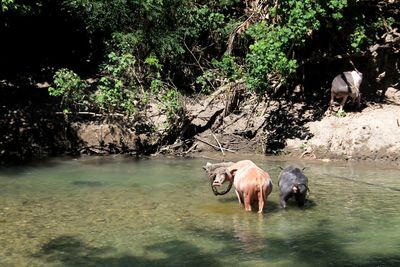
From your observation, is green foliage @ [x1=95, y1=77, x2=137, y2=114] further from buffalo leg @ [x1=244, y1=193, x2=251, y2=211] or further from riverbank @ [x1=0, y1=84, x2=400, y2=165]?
buffalo leg @ [x1=244, y1=193, x2=251, y2=211]

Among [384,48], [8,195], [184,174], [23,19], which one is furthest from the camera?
[23,19]

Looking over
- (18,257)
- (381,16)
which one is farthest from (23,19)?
(18,257)

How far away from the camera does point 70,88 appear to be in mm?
15258

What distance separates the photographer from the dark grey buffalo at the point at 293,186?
31.7 feet

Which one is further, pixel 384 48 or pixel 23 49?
pixel 23 49

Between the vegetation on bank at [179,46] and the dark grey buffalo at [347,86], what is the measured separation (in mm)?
747

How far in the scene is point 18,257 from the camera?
299 inches

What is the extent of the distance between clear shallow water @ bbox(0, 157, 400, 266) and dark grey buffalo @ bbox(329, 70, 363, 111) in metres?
2.57

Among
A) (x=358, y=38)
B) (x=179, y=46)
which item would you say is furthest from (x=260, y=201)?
(x=179, y=46)

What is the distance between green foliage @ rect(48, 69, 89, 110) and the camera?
49.6 feet

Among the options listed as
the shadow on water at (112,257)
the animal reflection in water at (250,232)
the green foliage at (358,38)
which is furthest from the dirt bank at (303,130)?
the shadow on water at (112,257)

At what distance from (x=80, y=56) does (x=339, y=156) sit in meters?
8.99

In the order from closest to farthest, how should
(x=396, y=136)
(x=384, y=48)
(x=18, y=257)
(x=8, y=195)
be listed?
1. (x=18, y=257)
2. (x=8, y=195)
3. (x=396, y=136)
4. (x=384, y=48)

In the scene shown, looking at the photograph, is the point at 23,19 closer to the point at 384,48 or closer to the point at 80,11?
the point at 80,11
